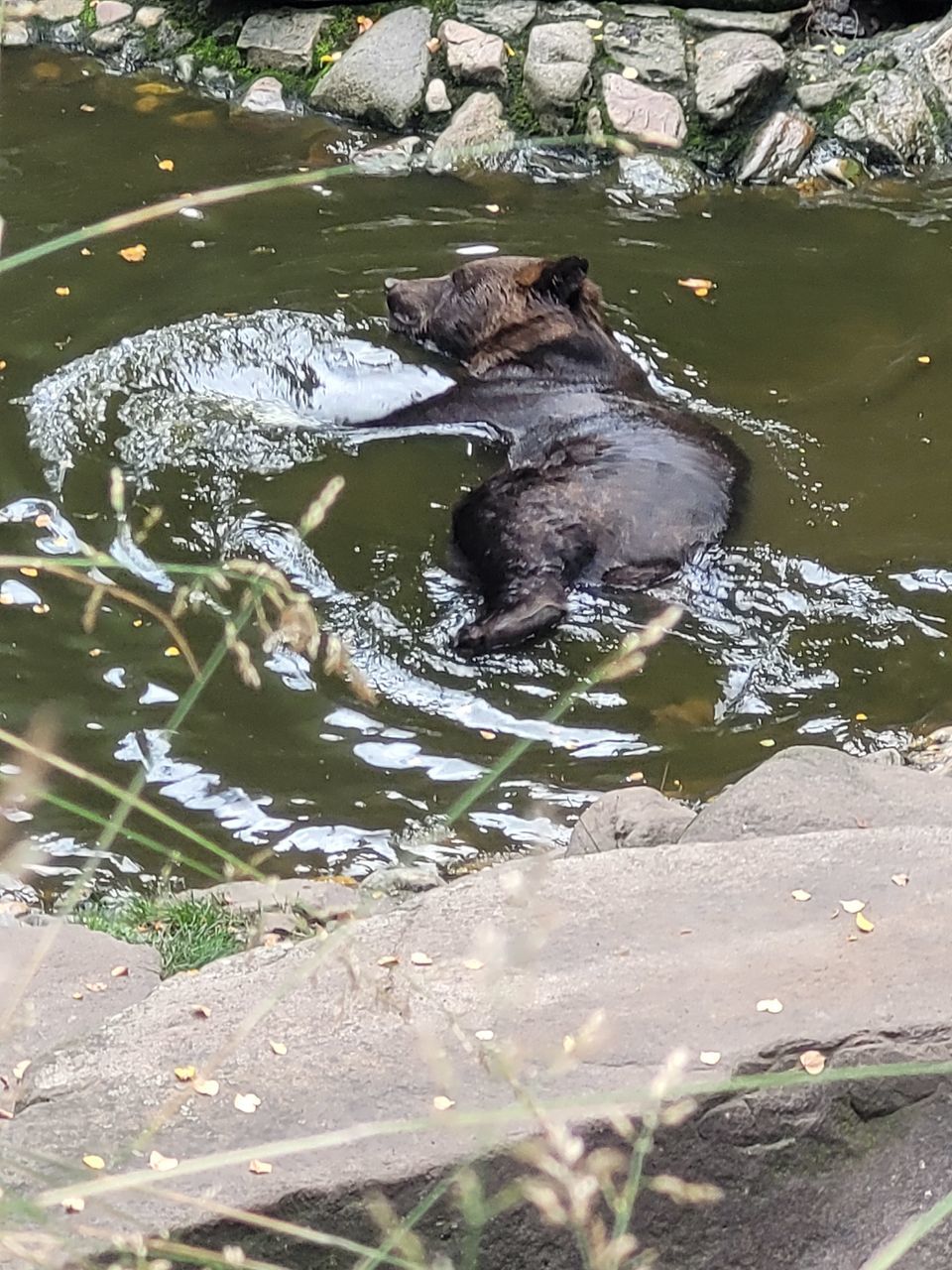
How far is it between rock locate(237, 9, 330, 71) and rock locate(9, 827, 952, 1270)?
894 centimetres

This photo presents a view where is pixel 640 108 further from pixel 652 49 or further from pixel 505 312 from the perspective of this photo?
pixel 505 312

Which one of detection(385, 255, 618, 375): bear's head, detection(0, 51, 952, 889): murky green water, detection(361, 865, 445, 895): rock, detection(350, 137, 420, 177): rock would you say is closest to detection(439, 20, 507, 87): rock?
detection(350, 137, 420, 177): rock

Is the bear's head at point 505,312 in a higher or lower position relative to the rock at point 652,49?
lower

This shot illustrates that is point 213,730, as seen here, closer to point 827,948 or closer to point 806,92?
point 827,948

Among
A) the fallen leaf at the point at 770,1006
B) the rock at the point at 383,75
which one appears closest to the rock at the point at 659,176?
the rock at the point at 383,75

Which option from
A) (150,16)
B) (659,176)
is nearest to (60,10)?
(150,16)

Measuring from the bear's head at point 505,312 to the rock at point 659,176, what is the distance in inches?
91.4

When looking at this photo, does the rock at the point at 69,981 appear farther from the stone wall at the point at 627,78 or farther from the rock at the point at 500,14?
the rock at the point at 500,14

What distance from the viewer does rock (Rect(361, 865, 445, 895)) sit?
4438mm

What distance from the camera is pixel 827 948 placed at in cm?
311

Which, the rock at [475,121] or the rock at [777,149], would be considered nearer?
the rock at [777,149]

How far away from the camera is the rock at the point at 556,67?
10.3 metres

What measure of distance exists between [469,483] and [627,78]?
4.69 m

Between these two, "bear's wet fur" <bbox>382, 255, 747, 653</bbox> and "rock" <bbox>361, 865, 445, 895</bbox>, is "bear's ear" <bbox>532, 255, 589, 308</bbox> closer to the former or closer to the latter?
"bear's wet fur" <bbox>382, 255, 747, 653</bbox>
